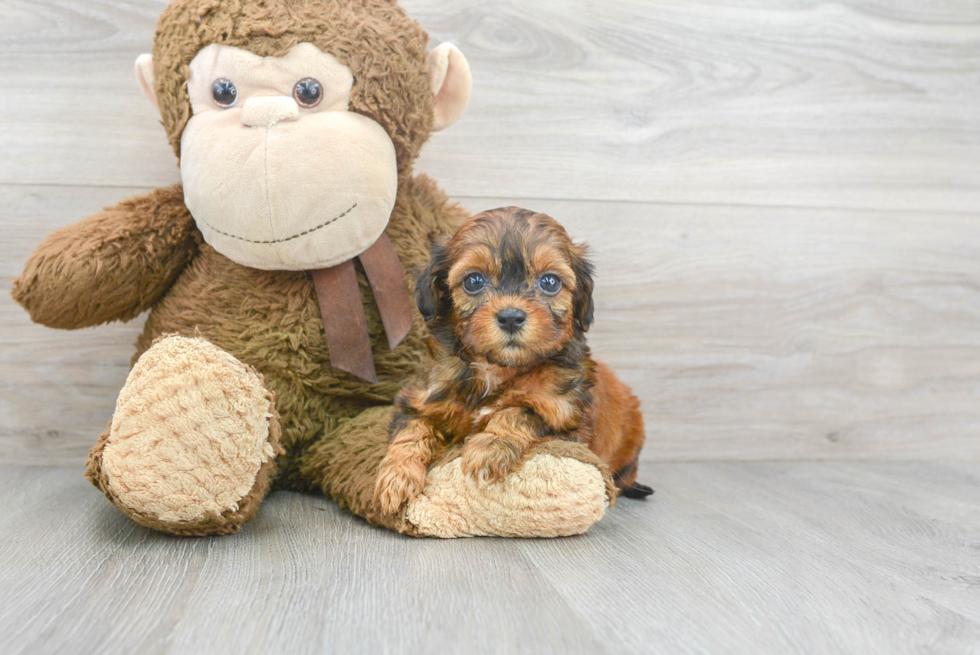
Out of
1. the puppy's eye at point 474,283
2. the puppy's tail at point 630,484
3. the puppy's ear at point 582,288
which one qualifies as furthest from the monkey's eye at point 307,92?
the puppy's tail at point 630,484

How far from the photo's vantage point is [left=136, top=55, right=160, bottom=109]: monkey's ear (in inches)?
70.9

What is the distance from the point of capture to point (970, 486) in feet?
7.27

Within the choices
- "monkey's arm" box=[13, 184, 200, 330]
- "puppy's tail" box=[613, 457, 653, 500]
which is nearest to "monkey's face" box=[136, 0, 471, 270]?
"monkey's arm" box=[13, 184, 200, 330]

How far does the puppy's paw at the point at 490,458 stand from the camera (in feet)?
4.80

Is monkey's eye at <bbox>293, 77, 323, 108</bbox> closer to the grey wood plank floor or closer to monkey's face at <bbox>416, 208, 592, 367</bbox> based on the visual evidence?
monkey's face at <bbox>416, 208, 592, 367</bbox>

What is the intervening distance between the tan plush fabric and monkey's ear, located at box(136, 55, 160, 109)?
74cm

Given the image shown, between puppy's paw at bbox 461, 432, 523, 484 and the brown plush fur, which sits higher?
the brown plush fur

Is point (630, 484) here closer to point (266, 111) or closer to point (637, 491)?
point (637, 491)

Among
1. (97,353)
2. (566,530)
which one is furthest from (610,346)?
(97,353)

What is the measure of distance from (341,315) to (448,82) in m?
0.62

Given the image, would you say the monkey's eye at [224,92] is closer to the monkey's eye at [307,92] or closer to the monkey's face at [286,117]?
the monkey's face at [286,117]

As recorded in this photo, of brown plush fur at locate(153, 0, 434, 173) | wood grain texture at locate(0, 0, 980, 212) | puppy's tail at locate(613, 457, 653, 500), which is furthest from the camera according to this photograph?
wood grain texture at locate(0, 0, 980, 212)

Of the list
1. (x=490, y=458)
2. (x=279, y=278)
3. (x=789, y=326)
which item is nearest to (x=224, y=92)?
(x=279, y=278)

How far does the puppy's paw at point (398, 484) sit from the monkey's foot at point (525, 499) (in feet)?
0.07
